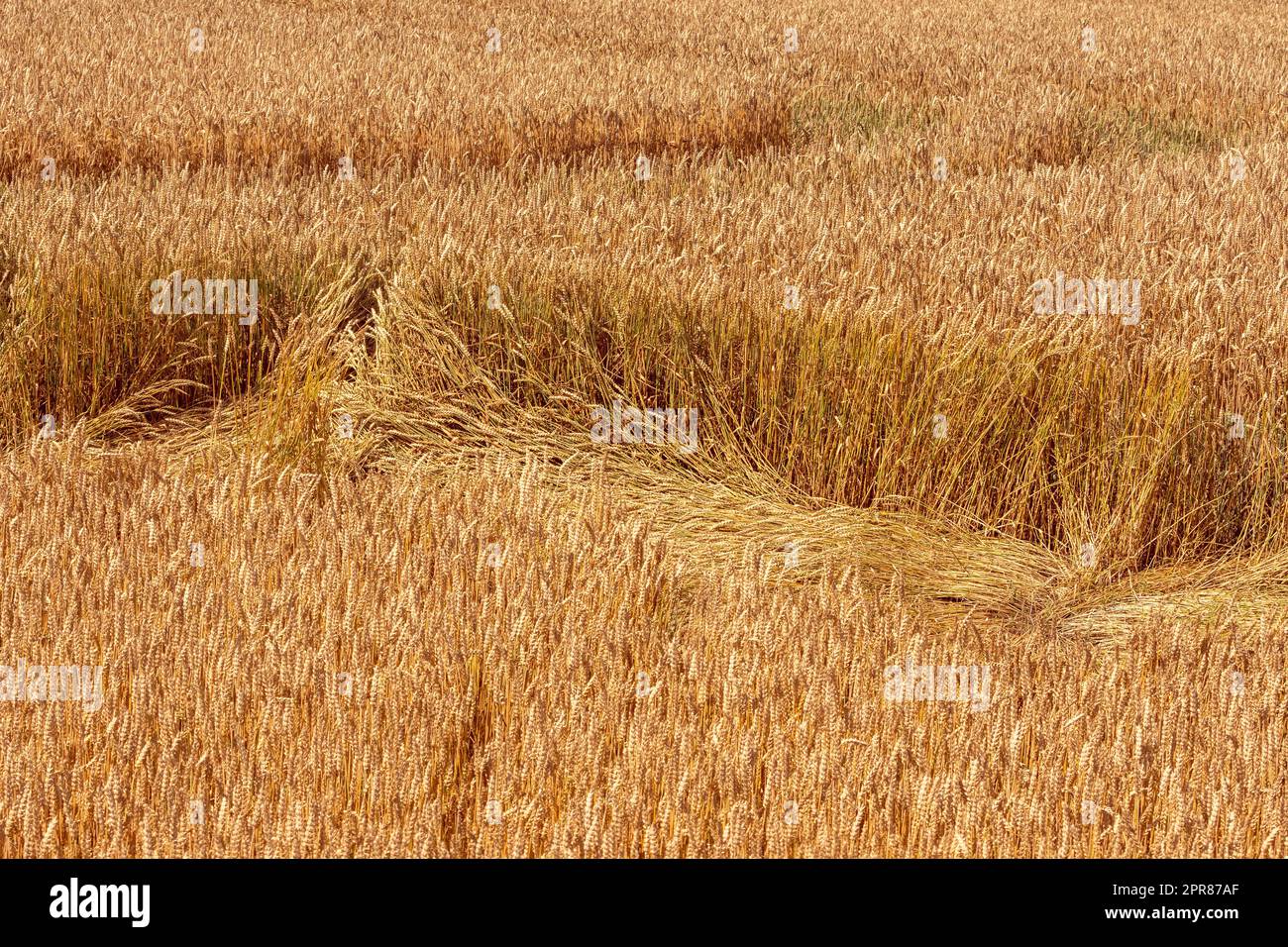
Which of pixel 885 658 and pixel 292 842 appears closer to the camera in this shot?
pixel 292 842

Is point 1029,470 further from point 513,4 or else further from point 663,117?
point 513,4

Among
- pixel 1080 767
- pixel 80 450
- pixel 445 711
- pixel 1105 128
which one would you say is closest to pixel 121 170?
pixel 80 450

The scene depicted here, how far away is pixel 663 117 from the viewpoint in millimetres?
8734

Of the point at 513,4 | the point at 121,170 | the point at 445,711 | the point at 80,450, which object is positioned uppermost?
the point at 513,4

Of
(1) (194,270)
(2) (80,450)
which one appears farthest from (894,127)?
(2) (80,450)

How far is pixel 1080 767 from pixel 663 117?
7.09 m

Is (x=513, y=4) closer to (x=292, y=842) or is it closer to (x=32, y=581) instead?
(x=32, y=581)

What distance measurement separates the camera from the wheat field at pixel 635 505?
6.85ft

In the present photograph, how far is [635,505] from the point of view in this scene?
3.95 meters

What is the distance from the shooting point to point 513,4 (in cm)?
1412

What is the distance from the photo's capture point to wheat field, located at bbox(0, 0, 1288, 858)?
209cm
